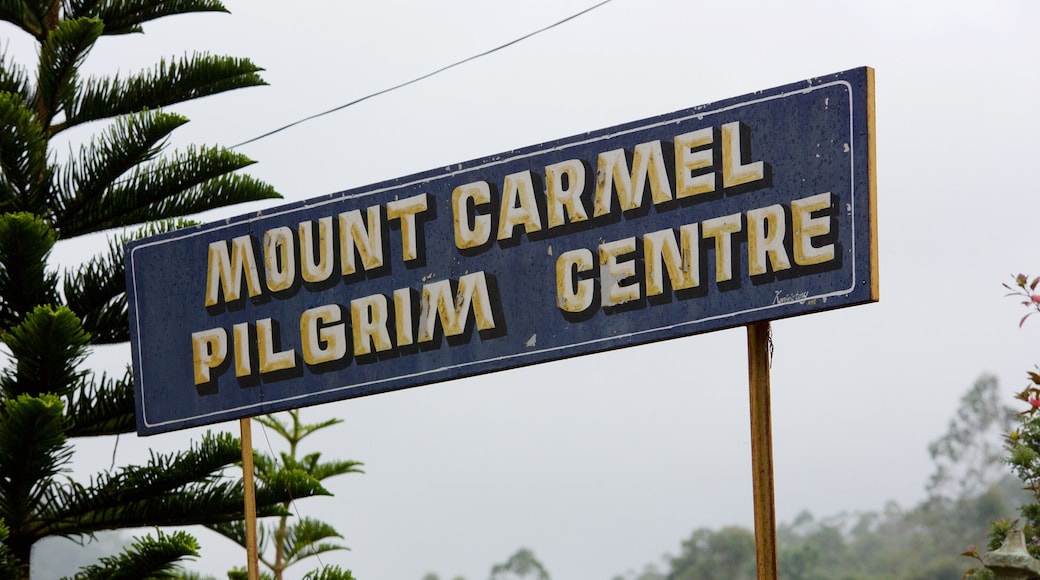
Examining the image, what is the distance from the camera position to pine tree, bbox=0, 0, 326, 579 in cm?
782

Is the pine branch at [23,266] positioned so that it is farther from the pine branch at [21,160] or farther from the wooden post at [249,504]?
the wooden post at [249,504]

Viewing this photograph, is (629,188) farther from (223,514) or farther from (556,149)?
(223,514)

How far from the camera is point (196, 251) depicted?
657cm

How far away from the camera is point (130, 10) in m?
9.05

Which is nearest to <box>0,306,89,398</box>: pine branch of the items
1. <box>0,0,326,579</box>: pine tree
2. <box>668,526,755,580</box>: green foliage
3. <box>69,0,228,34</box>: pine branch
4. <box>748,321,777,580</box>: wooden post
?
<box>0,0,326,579</box>: pine tree

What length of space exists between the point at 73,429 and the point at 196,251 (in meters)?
2.50

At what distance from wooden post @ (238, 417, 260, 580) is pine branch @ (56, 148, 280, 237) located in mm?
2849

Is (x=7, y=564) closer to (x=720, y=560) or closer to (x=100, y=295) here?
(x=100, y=295)

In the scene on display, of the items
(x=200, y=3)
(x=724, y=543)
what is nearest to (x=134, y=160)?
(x=200, y=3)

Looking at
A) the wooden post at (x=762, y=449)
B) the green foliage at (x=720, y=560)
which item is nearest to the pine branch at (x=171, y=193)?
the wooden post at (x=762, y=449)

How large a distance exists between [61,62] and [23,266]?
53.0 inches

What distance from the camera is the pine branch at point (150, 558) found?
782 cm

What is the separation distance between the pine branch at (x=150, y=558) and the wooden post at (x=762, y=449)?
390 centimetres
